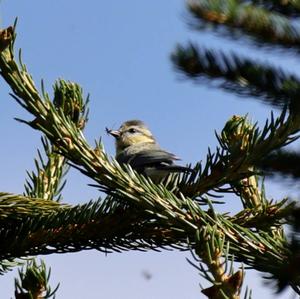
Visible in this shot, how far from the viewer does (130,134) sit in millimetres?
9219

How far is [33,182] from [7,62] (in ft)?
3.41

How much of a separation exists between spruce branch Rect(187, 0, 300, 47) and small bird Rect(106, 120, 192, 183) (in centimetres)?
205

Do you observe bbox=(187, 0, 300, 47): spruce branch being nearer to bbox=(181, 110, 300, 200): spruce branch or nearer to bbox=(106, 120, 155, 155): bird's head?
bbox=(181, 110, 300, 200): spruce branch

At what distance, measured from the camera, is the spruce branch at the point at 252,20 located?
1.33m

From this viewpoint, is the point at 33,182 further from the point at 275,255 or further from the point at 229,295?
the point at 229,295

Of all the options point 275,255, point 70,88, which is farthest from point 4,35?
point 275,255

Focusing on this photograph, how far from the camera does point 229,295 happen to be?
2.10 m

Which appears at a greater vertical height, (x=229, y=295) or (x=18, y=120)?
(x=18, y=120)

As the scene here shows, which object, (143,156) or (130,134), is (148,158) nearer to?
(143,156)

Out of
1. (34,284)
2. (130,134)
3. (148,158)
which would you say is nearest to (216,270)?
(34,284)

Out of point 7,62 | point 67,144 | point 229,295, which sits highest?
point 7,62

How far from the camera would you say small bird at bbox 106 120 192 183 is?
5.11 metres

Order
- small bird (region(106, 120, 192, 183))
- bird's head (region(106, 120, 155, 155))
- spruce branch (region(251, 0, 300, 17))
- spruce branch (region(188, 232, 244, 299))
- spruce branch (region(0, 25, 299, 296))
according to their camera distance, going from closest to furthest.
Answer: spruce branch (region(251, 0, 300, 17)), spruce branch (region(188, 232, 244, 299)), spruce branch (region(0, 25, 299, 296)), small bird (region(106, 120, 192, 183)), bird's head (region(106, 120, 155, 155))

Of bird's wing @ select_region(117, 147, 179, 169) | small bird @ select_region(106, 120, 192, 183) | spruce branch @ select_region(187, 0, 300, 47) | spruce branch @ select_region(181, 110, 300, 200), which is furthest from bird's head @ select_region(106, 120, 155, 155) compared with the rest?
spruce branch @ select_region(187, 0, 300, 47)
